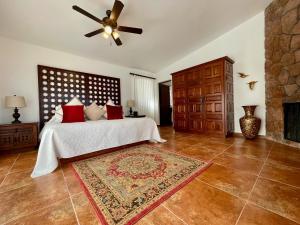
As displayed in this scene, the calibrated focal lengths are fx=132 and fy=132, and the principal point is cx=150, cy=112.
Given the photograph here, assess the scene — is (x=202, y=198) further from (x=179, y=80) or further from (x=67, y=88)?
(x=67, y=88)

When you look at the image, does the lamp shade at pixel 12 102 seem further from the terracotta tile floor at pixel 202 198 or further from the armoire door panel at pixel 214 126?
the armoire door panel at pixel 214 126

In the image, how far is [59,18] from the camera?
8.77ft

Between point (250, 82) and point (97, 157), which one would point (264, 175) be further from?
point (250, 82)

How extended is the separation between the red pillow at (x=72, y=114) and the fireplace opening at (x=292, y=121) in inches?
175

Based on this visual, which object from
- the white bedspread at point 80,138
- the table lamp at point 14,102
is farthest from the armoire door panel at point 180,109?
the table lamp at point 14,102

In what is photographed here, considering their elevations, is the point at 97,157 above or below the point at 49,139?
below

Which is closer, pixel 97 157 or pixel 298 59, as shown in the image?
pixel 97 157

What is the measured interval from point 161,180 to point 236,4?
Result: 13.3 feet

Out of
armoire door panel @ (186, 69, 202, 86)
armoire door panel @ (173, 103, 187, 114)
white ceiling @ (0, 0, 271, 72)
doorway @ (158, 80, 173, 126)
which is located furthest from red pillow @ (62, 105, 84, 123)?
doorway @ (158, 80, 173, 126)

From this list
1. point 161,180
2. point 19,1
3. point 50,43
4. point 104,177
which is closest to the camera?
point 161,180

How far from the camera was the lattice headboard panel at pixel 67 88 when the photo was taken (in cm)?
351

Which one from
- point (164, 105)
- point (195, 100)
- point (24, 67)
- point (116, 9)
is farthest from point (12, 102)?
point (164, 105)

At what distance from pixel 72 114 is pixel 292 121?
466 cm

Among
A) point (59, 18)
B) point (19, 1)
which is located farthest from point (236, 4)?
point (19, 1)
